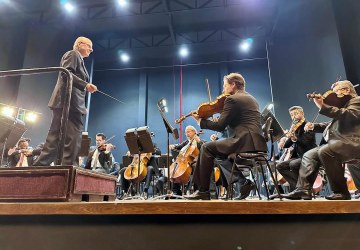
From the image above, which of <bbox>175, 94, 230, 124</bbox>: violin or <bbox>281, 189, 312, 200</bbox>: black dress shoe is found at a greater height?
<bbox>175, 94, 230, 124</bbox>: violin

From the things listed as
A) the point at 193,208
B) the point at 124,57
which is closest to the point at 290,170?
the point at 193,208

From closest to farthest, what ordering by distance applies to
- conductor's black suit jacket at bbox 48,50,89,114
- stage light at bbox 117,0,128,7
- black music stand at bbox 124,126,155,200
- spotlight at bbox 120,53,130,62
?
conductor's black suit jacket at bbox 48,50,89,114 < black music stand at bbox 124,126,155,200 < stage light at bbox 117,0,128,7 < spotlight at bbox 120,53,130,62

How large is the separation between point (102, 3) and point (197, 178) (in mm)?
6867

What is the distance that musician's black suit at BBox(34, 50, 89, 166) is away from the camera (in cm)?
277

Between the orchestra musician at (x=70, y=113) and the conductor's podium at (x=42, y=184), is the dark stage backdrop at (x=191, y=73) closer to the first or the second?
the orchestra musician at (x=70, y=113)

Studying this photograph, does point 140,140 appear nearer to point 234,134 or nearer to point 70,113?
point 70,113

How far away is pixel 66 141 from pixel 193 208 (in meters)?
1.68

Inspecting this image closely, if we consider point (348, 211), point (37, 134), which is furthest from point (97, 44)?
point (348, 211)

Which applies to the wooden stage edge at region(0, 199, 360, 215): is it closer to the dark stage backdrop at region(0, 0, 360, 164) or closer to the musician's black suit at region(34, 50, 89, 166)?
the musician's black suit at region(34, 50, 89, 166)

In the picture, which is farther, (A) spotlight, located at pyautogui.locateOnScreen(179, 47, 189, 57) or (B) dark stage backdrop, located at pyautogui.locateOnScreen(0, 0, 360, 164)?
(A) spotlight, located at pyautogui.locateOnScreen(179, 47, 189, 57)

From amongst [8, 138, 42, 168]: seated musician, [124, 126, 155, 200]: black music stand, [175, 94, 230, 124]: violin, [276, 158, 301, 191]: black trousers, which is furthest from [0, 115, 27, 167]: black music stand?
[276, 158, 301, 191]: black trousers

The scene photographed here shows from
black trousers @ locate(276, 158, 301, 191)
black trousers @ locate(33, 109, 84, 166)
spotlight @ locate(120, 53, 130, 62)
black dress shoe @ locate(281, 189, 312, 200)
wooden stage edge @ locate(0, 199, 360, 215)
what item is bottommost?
wooden stage edge @ locate(0, 199, 360, 215)

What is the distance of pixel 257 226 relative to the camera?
179 centimetres

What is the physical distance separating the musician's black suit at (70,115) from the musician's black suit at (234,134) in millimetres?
1276
